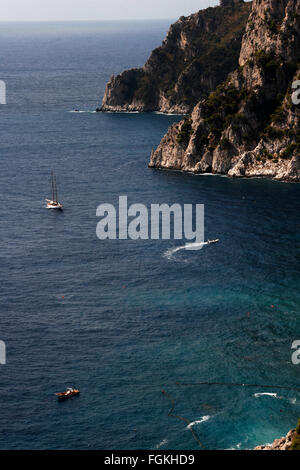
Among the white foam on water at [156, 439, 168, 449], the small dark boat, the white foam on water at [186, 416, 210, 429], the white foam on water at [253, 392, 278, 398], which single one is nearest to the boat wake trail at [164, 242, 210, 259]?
the white foam on water at [253, 392, 278, 398]

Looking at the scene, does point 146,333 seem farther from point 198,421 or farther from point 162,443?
point 162,443

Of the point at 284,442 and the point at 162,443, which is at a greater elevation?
the point at 284,442

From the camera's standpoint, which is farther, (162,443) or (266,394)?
(266,394)

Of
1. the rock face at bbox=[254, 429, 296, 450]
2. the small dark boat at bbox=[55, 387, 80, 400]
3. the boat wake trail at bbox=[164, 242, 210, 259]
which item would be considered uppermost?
the boat wake trail at bbox=[164, 242, 210, 259]

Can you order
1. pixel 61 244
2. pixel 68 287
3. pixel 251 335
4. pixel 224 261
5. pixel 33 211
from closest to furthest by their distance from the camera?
pixel 251 335 < pixel 68 287 < pixel 224 261 < pixel 61 244 < pixel 33 211

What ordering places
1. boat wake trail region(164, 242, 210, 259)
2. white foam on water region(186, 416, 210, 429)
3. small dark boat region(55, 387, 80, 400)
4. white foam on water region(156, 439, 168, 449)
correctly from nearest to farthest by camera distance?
1. white foam on water region(156, 439, 168, 449)
2. white foam on water region(186, 416, 210, 429)
3. small dark boat region(55, 387, 80, 400)
4. boat wake trail region(164, 242, 210, 259)

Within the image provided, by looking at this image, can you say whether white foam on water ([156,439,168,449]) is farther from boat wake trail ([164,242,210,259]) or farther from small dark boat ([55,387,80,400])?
boat wake trail ([164,242,210,259])

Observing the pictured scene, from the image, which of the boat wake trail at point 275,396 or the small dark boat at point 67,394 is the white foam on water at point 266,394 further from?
the small dark boat at point 67,394

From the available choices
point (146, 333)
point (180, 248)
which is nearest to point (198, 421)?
point (146, 333)
